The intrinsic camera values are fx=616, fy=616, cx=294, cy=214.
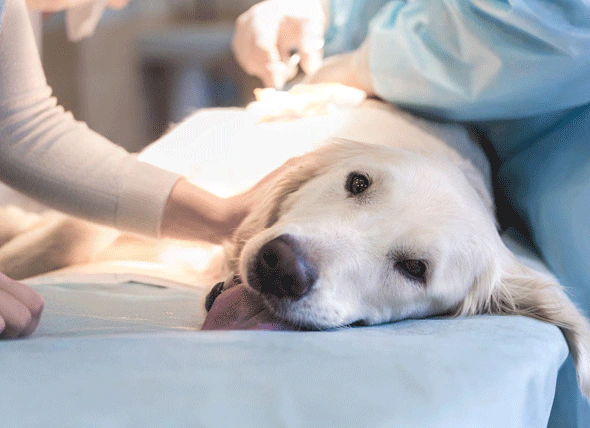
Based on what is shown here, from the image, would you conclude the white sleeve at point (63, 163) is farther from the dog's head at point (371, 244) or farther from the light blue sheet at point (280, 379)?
the light blue sheet at point (280, 379)

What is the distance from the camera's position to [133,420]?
48 cm

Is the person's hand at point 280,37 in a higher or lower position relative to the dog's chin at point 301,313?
higher

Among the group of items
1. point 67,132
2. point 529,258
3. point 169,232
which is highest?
point 67,132

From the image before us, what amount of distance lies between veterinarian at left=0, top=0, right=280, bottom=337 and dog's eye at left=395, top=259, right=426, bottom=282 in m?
0.44

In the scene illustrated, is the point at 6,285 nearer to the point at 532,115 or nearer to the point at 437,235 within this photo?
the point at 437,235

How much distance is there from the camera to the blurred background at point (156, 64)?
3.01m

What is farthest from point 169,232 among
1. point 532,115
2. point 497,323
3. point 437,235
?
point 532,115

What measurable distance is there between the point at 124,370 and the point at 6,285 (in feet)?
0.87

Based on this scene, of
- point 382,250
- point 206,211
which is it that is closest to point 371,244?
point 382,250

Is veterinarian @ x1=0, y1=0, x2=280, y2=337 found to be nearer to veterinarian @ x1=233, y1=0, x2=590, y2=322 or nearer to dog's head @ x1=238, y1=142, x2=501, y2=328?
dog's head @ x1=238, y1=142, x2=501, y2=328

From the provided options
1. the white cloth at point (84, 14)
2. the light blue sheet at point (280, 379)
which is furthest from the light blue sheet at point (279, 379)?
the white cloth at point (84, 14)

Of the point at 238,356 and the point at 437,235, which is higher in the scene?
the point at 238,356

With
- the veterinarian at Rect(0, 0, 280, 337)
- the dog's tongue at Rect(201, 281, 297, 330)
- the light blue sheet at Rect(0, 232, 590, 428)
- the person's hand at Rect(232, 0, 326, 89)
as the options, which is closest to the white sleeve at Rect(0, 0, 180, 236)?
the veterinarian at Rect(0, 0, 280, 337)

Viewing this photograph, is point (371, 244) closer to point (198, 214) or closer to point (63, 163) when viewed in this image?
point (198, 214)
